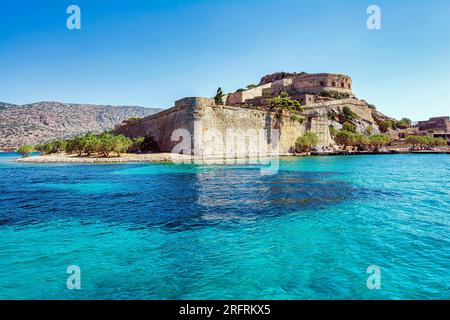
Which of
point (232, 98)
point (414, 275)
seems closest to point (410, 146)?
point (232, 98)

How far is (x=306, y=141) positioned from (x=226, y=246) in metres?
43.2

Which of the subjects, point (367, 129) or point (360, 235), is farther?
point (367, 129)

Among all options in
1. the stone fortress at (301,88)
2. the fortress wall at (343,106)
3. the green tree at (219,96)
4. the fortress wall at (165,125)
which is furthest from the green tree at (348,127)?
the fortress wall at (165,125)

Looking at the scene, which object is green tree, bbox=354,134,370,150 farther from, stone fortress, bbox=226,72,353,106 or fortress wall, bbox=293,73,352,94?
fortress wall, bbox=293,73,352,94

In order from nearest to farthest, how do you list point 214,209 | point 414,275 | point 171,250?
point 414,275
point 171,250
point 214,209

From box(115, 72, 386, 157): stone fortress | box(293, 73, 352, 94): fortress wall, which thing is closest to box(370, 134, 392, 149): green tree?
box(115, 72, 386, 157): stone fortress

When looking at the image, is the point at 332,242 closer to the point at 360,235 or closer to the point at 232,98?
the point at 360,235

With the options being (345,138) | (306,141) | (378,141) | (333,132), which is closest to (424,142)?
(378,141)

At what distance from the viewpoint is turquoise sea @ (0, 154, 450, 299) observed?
493 cm

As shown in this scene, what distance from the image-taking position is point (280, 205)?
11.1 m

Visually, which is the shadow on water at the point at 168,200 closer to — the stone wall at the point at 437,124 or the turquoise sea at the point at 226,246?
the turquoise sea at the point at 226,246

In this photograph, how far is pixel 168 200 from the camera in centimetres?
1223

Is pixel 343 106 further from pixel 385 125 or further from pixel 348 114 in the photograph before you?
pixel 385 125
